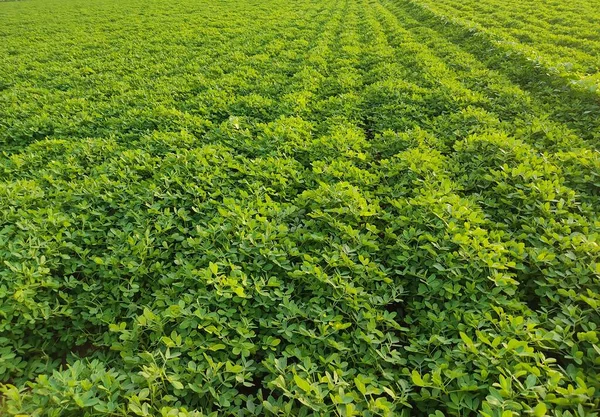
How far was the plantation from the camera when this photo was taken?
7.42 ft

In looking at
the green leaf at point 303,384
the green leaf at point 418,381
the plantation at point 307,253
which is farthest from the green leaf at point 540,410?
the green leaf at point 303,384

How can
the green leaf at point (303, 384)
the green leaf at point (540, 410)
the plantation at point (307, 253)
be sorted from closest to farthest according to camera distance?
the green leaf at point (540, 410)
the green leaf at point (303, 384)
the plantation at point (307, 253)

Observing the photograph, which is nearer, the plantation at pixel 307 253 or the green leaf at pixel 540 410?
the green leaf at pixel 540 410

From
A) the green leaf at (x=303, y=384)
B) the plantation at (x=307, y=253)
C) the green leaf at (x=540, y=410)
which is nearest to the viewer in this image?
the green leaf at (x=540, y=410)

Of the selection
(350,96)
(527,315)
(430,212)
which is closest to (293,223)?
(430,212)

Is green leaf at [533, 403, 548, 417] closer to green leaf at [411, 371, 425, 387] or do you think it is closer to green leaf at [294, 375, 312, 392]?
green leaf at [411, 371, 425, 387]

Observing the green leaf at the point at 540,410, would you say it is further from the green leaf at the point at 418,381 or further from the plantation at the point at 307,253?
the green leaf at the point at 418,381

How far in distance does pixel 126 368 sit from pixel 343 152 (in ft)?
12.5

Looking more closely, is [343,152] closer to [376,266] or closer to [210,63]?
[376,266]

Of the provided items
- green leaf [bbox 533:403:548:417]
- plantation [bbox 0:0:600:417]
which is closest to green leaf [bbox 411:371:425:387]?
plantation [bbox 0:0:600:417]

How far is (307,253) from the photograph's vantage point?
3.37m

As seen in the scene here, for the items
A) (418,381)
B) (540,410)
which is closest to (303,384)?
(418,381)

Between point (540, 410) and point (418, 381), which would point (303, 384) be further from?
point (540, 410)

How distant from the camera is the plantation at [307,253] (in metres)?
2.26
